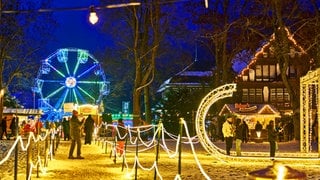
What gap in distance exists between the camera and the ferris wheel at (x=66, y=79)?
49875mm

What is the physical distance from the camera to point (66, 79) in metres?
52.0

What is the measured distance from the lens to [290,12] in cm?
3666

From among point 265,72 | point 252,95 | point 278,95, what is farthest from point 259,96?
point 265,72

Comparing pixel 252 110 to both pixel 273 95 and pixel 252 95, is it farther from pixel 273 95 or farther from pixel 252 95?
pixel 273 95

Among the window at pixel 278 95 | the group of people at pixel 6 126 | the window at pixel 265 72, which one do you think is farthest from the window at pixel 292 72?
the group of people at pixel 6 126

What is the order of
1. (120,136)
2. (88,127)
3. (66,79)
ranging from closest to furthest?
(120,136), (88,127), (66,79)

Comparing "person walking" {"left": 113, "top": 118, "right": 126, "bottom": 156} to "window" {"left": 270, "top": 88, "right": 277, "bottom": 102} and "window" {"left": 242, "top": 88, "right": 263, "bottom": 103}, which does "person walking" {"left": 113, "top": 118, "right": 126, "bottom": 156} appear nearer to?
"window" {"left": 242, "top": 88, "right": 263, "bottom": 103}

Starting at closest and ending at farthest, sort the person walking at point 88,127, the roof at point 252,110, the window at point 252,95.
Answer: the person walking at point 88,127, the roof at point 252,110, the window at point 252,95

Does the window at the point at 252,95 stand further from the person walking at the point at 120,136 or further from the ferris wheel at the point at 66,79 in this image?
the person walking at the point at 120,136

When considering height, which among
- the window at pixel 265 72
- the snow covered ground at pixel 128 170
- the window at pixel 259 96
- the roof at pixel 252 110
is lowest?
the snow covered ground at pixel 128 170

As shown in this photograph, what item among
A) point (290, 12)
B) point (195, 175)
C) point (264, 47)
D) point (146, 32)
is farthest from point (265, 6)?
A: point (195, 175)

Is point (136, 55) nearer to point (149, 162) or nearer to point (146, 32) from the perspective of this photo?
point (146, 32)

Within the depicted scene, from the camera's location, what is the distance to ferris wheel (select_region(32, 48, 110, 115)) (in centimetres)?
4988

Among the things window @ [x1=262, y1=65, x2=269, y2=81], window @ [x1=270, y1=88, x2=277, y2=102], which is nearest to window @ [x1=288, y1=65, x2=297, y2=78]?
window @ [x1=270, y1=88, x2=277, y2=102]
